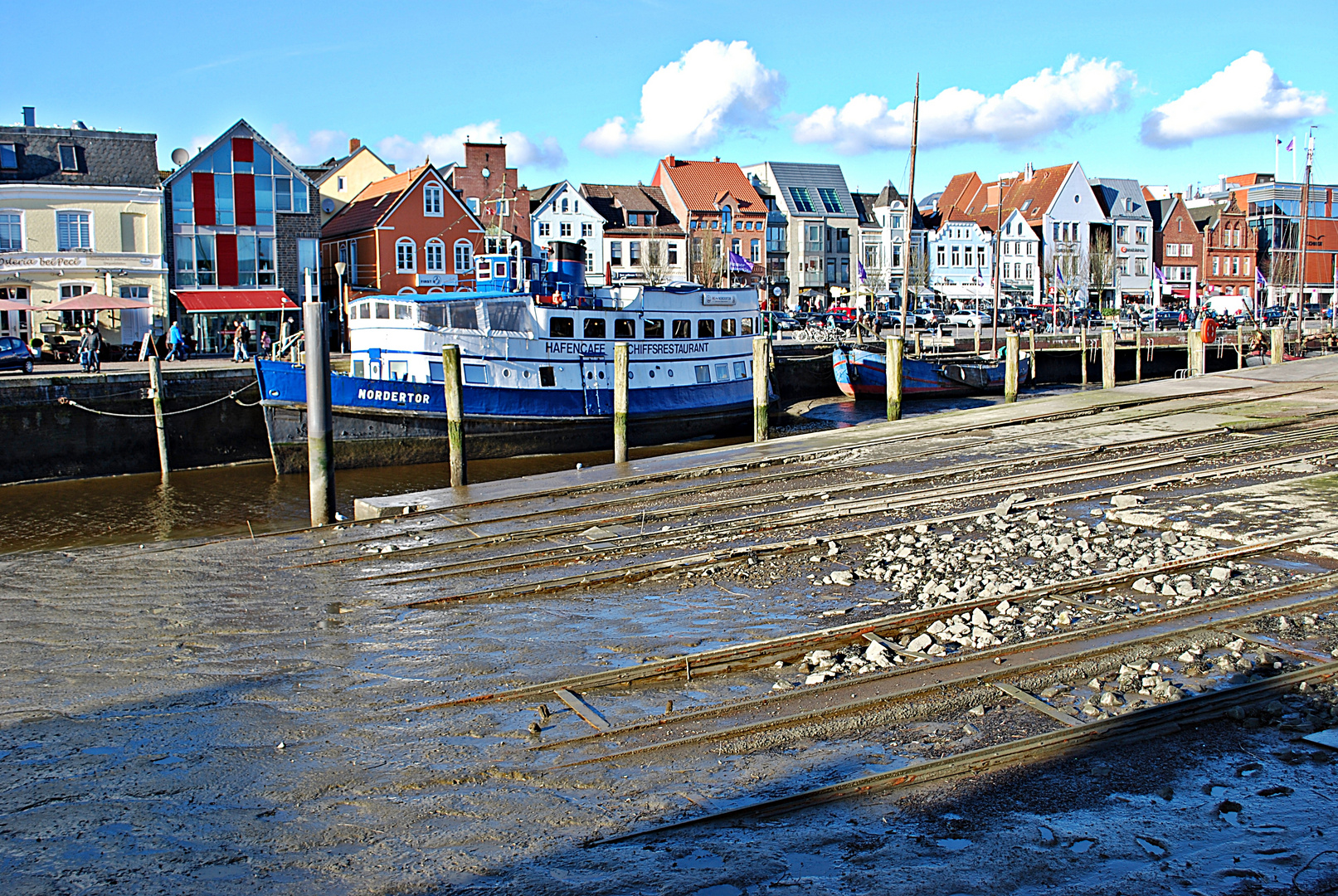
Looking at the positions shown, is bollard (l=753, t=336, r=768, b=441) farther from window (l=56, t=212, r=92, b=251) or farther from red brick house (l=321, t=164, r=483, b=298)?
window (l=56, t=212, r=92, b=251)

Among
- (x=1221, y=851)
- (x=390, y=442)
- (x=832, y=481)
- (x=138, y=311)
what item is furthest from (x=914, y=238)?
(x=1221, y=851)

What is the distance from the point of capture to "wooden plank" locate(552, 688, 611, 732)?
654 cm

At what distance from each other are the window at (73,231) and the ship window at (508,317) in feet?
72.6

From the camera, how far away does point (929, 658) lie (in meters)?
7.29

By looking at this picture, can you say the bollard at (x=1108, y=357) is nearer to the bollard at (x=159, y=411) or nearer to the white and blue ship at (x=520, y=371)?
the white and blue ship at (x=520, y=371)

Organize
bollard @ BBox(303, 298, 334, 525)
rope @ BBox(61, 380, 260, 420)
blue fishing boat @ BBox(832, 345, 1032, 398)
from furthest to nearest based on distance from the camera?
blue fishing boat @ BBox(832, 345, 1032, 398)
rope @ BBox(61, 380, 260, 420)
bollard @ BBox(303, 298, 334, 525)

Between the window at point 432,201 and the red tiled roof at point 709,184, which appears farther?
the red tiled roof at point 709,184

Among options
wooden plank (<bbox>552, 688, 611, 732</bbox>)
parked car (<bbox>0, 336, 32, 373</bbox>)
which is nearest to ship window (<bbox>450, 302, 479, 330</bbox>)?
parked car (<bbox>0, 336, 32, 373</bbox>)

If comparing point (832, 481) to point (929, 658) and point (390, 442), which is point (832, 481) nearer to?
point (929, 658)

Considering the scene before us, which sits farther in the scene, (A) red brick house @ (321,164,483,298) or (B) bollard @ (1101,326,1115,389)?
(A) red brick house @ (321,164,483,298)

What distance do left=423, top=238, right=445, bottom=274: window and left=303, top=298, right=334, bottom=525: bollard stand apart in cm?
3522

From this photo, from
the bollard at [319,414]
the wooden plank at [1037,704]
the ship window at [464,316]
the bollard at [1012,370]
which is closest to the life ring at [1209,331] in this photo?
the bollard at [1012,370]

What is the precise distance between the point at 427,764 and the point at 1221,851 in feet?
12.9

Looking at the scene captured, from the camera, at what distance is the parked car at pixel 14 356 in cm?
2707
